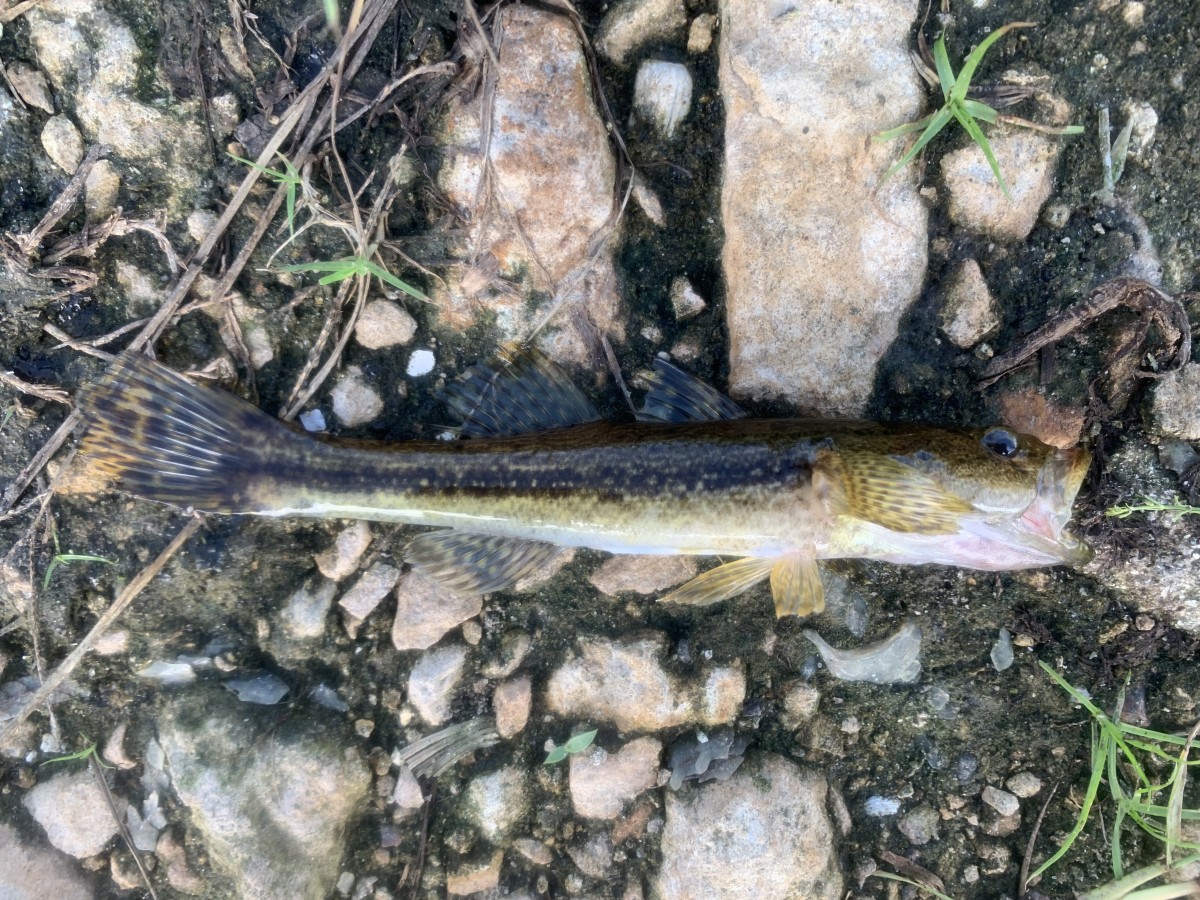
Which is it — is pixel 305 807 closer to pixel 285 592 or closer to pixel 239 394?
pixel 285 592

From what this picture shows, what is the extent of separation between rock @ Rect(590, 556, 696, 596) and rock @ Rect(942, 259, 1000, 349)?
1945 millimetres

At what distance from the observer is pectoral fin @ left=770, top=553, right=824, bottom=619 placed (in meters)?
3.72

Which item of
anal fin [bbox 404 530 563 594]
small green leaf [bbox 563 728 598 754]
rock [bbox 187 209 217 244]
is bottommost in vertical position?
small green leaf [bbox 563 728 598 754]

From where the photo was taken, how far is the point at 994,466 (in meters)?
3.54

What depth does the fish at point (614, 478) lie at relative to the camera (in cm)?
355

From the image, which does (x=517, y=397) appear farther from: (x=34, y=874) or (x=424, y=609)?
(x=34, y=874)

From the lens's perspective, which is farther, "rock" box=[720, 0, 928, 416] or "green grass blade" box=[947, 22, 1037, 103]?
"rock" box=[720, 0, 928, 416]

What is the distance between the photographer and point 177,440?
3908 millimetres

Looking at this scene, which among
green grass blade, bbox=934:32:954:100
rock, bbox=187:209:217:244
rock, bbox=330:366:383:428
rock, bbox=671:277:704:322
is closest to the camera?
green grass blade, bbox=934:32:954:100

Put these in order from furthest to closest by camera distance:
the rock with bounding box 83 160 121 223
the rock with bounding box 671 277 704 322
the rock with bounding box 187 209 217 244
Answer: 1. the rock with bounding box 671 277 704 322
2. the rock with bounding box 187 209 217 244
3. the rock with bounding box 83 160 121 223

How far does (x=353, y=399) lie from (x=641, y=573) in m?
1.97

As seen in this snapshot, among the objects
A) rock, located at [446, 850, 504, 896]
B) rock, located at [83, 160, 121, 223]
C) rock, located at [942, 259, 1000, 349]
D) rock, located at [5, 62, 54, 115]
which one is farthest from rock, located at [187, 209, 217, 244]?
rock, located at [942, 259, 1000, 349]

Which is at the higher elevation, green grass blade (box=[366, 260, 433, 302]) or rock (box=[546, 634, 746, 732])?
green grass blade (box=[366, 260, 433, 302])

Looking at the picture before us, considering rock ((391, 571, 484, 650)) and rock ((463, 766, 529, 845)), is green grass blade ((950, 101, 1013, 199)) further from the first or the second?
rock ((463, 766, 529, 845))
